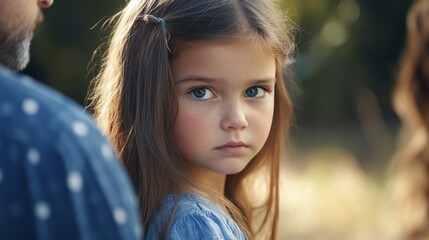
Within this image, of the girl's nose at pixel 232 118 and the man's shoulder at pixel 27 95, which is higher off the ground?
the girl's nose at pixel 232 118

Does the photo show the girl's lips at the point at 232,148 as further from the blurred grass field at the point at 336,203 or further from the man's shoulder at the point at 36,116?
the blurred grass field at the point at 336,203

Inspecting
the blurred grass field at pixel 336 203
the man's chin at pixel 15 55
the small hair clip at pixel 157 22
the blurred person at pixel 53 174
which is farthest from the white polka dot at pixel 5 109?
the blurred grass field at pixel 336 203

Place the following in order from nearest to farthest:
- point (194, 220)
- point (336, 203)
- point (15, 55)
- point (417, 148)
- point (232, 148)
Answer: point (15, 55)
point (194, 220)
point (232, 148)
point (417, 148)
point (336, 203)

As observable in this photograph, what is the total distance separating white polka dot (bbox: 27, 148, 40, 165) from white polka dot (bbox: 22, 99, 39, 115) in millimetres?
66

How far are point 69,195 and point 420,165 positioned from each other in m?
2.55

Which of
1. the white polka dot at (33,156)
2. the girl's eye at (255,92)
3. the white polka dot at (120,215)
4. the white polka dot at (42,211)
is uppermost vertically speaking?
the girl's eye at (255,92)

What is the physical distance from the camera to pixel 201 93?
2.48 m

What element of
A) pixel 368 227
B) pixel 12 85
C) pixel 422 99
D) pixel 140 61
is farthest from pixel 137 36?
pixel 368 227

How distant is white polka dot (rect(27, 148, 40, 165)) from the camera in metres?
1.46

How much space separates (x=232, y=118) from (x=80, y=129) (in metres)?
0.99

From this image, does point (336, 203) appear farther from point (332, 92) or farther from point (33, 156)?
point (33, 156)

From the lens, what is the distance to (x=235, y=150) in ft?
8.30

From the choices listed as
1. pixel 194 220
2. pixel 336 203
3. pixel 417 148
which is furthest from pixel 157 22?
pixel 336 203

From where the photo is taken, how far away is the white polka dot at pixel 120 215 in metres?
1.51
